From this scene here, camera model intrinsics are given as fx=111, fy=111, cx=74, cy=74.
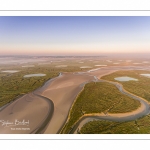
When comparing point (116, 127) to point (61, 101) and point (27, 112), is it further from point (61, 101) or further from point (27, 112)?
point (27, 112)

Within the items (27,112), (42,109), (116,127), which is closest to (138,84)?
(116,127)

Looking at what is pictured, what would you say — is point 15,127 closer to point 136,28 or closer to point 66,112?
point 66,112

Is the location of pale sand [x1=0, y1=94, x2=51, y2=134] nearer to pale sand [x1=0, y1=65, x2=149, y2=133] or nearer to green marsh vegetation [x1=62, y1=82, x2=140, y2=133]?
pale sand [x1=0, y1=65, x2=149, y2=133]

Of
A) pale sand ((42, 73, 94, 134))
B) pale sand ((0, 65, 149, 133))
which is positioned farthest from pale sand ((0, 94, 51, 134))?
pale sand ((42, 73, 94, 134))

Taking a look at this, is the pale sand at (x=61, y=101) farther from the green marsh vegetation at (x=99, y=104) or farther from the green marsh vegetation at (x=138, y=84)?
the green marsh vegetation at (x=138, y=84)

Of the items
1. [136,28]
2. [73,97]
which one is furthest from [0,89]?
[136,28]
